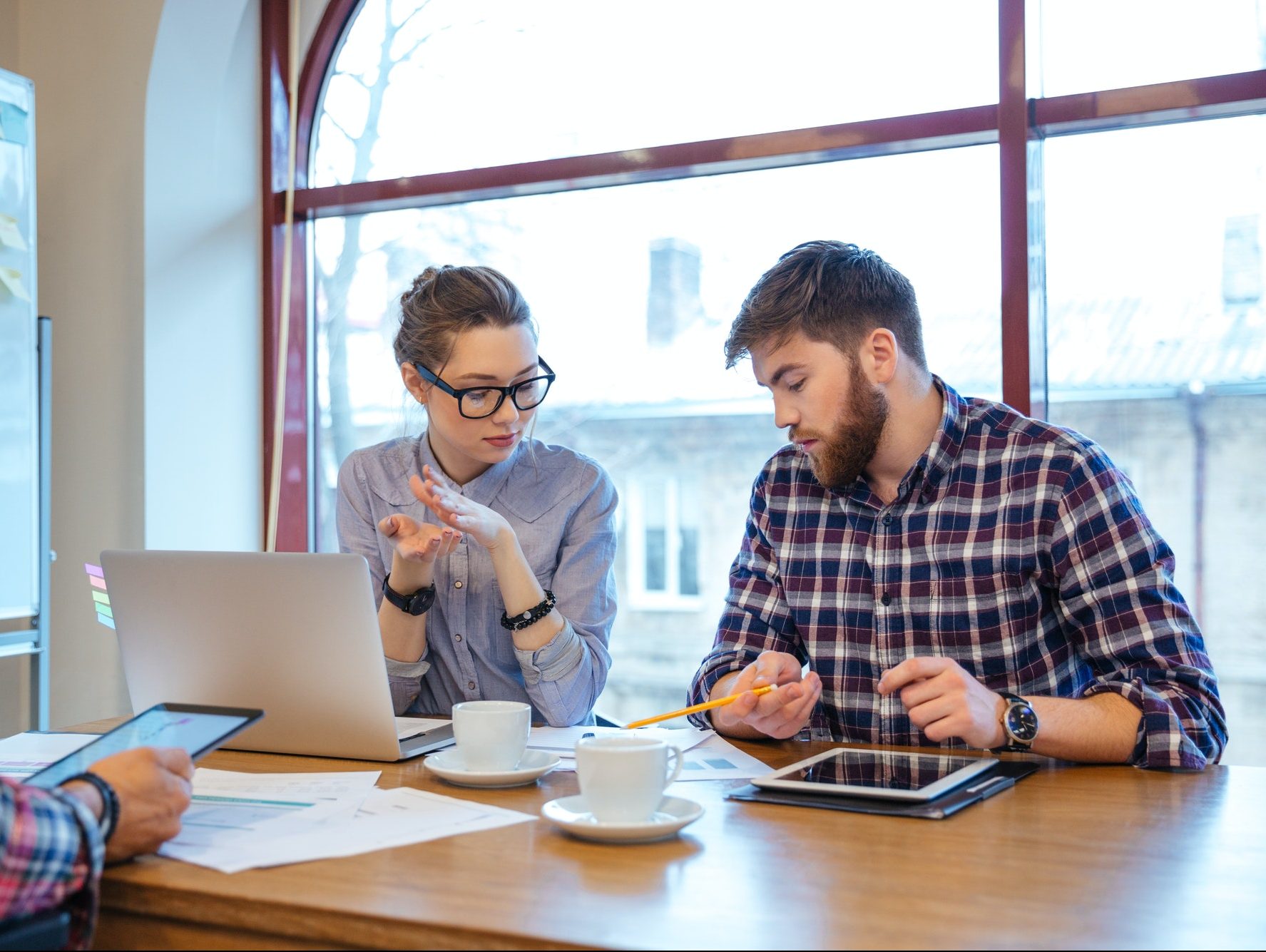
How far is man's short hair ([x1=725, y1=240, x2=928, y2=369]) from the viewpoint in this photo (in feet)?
5.81

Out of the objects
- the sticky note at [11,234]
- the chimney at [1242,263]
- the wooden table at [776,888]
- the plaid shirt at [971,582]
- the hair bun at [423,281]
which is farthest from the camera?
the sticky note at [11,234]

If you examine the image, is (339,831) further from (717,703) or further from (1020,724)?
(1020,724)

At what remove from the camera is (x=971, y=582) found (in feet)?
5.56

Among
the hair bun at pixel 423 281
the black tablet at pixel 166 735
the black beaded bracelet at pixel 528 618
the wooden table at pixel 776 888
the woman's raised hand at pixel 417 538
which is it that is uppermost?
the hair bun at pixel 423 281

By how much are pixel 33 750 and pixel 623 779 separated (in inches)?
35.9

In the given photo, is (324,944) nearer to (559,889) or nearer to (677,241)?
(559,889)

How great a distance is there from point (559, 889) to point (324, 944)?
0.19 metres

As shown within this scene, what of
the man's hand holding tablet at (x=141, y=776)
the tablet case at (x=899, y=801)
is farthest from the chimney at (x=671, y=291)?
the man's hand holding tablet at (x=141, y=776)

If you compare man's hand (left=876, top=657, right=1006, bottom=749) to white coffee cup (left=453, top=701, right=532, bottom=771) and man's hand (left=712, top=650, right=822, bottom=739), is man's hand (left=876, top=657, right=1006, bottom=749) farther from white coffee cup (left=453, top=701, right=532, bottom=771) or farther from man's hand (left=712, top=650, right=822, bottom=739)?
white coffee cup (left=453, top=701, right=532, bottom=771)

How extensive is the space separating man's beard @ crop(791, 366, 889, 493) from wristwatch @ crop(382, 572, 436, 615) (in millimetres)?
631

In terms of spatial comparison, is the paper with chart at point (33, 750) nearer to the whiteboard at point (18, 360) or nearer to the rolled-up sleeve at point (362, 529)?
the rolled-up sleeve at point (362, 529)

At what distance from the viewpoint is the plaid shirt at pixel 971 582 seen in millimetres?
1543

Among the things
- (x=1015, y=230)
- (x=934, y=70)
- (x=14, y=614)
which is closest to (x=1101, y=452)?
(x=1015, y=230)

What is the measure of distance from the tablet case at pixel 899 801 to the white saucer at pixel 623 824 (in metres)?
0.12
